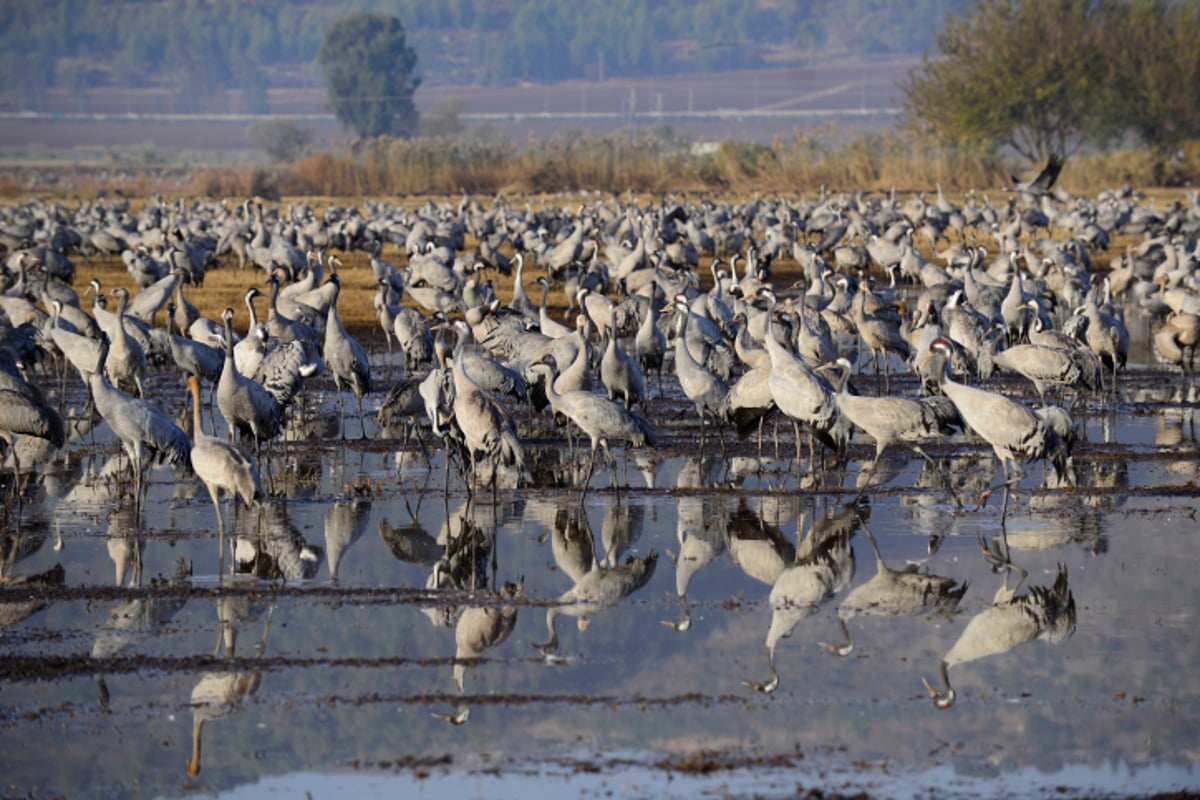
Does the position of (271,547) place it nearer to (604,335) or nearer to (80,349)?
(80,349)

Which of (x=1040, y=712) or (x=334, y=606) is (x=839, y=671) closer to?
(x=1040, y=712)

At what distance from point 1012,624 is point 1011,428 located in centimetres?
235

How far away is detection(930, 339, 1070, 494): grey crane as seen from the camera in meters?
10.5

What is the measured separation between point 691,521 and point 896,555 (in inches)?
56.1

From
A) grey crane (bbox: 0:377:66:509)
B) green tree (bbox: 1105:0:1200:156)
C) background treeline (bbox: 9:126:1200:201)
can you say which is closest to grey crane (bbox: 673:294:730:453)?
grey crane (bbox: 0:377:66:509)

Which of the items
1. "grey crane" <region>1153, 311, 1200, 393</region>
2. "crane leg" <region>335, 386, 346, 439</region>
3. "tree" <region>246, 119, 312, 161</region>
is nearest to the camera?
"crane leg" <region>335, 386, 346, 439</region>

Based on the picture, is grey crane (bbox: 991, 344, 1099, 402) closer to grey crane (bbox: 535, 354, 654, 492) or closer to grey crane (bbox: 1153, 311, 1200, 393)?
grey crane (bbox: 1153, 311, 1200, 393)

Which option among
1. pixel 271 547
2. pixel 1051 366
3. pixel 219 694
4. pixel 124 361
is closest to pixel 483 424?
pixel 271 547

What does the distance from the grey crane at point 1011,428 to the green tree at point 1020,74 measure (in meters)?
49.0

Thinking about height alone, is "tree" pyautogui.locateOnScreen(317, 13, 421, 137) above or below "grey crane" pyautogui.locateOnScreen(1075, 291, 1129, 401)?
above

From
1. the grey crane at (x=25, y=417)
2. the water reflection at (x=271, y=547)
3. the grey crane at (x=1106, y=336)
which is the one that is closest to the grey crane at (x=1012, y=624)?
the water reflection at (x=271, y=547)

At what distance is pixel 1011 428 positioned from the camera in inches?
414

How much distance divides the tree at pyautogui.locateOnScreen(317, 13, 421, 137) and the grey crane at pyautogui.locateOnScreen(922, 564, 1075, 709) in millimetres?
124836

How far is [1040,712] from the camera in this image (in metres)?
7.17
